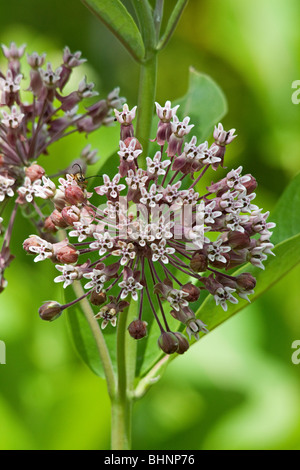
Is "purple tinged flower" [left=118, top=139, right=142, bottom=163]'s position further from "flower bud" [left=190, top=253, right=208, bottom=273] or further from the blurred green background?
the blurred green background

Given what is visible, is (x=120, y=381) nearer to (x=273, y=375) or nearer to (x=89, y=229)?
(x=89, y=229)

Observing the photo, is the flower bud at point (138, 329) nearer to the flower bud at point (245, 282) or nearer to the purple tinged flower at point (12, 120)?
the flower bud at point (245, 282)

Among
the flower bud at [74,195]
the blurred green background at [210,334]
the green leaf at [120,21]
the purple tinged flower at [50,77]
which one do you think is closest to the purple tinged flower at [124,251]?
the flower bud at [74,195]

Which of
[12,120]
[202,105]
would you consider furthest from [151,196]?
[202,105]

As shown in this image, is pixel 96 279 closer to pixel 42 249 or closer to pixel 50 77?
pixel 42 249

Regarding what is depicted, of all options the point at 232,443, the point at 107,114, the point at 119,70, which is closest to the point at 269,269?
the point at 107,114

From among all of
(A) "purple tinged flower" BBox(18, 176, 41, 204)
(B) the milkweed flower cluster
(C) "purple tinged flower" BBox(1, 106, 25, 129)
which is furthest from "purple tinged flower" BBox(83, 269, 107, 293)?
(C) "purple tinged flower" BBox(1, 106, 25, 129)
